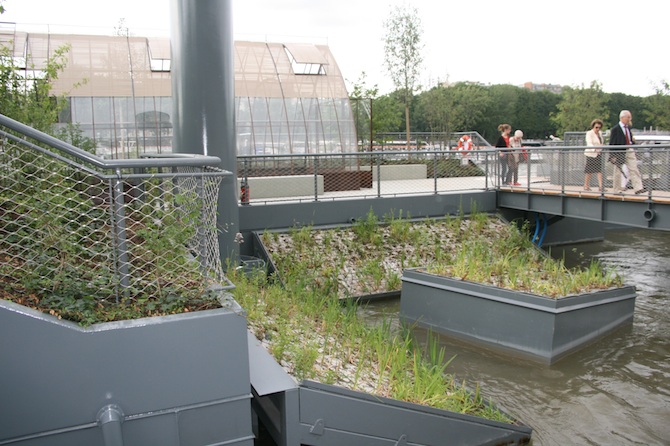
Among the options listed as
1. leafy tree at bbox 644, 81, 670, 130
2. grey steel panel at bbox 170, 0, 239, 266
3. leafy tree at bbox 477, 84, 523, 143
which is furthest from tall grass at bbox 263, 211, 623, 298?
leafy tree at bbox 477, 84, 523, 143

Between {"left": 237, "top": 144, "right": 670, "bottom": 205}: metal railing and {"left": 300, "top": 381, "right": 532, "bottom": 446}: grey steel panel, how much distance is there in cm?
765

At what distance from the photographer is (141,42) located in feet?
66.4

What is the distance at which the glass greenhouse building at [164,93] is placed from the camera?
18594 millimetres

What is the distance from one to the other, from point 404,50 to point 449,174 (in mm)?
11645

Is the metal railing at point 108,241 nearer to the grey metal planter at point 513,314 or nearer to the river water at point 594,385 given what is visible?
the river water at point 594,385

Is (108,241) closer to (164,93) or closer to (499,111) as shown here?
(164,93)

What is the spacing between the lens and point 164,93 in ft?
63.4

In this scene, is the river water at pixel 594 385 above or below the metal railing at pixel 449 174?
below

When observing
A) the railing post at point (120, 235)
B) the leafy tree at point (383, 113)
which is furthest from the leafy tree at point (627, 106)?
the railing post at point (120, 235)

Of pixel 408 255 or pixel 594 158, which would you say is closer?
pixel 594 158

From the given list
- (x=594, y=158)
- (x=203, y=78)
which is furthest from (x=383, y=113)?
(x=203, y=78)

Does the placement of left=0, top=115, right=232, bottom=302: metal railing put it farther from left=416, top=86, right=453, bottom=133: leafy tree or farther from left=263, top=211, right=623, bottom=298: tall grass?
left=416, top=86, right=453, bottom=133: leafy tree

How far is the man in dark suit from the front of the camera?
12.0 metres

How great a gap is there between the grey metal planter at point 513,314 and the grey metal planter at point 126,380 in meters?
5.03
